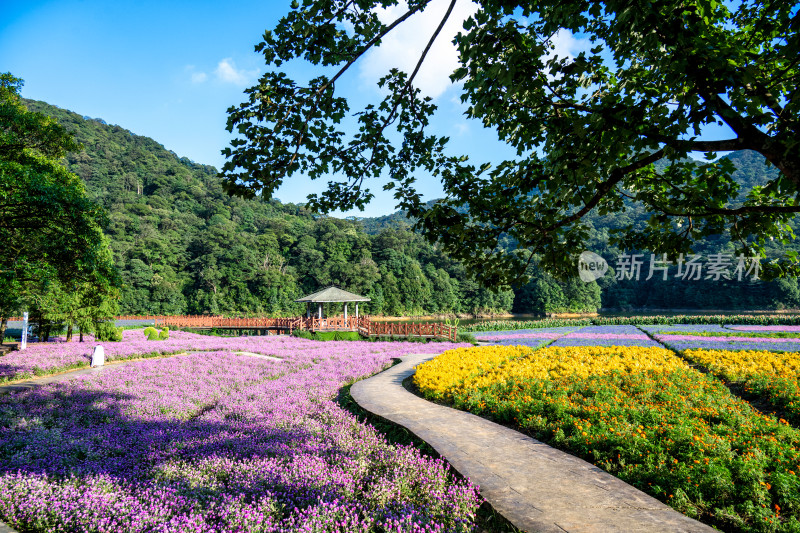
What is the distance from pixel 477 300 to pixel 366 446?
77.7 meters

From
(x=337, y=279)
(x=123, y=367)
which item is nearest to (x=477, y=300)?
(x=337, y=279)

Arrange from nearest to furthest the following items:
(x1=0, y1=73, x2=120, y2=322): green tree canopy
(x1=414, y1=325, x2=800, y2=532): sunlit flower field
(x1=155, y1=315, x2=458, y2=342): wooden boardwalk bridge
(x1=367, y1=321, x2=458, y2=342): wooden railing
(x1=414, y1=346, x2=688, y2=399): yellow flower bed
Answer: (x1=414, y1=325, x2=800, y2=532): sunlit flower field → (x1=0, y1=73, x2=120, y2=322): green tree canopy → (x1=414, y1=346, x2=688, y2=399): yellow flower bed → (x1=367, y1=321, x2=458, y2=342): wooden railing → (x1=155, y1=315, x2=458, y2=342): wooden boardwalk bridge

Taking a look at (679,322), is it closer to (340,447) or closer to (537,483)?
(537,483)

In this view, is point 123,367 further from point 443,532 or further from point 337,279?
point 337,279

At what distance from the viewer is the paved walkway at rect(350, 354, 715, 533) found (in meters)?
3.84

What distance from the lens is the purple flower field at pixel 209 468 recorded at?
3918mm

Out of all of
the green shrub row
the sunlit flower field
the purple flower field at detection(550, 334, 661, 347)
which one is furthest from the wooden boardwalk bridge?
the sunlit flower field

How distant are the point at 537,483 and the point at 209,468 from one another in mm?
4291

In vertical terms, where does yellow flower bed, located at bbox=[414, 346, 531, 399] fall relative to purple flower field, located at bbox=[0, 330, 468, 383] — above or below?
above

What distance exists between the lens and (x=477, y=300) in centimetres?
8162

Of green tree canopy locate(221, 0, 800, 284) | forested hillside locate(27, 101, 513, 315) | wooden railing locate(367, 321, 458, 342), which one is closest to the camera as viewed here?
green tree canopy locate(221, 0, 800, 284)

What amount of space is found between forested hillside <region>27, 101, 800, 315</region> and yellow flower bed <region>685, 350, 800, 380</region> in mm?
36822

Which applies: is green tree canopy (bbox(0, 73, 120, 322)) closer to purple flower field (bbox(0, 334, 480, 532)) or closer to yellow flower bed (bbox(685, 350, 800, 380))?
purple flower field (bbox(0, 334, 480, 532))

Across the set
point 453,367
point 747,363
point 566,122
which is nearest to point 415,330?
point 453,367
